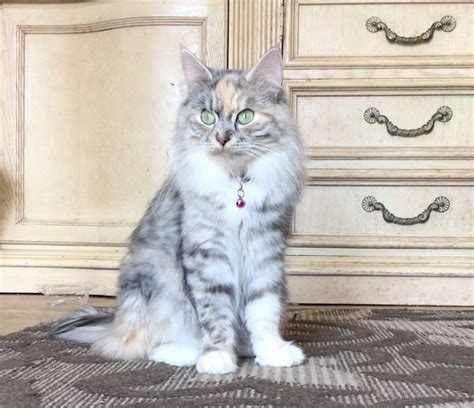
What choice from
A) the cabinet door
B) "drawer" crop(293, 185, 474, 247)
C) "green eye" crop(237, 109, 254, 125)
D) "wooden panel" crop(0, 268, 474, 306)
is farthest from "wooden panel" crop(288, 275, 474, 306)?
"green eye" crop(237, 109, 254, 125)

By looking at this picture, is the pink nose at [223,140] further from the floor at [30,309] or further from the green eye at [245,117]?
the floor at [30,309]

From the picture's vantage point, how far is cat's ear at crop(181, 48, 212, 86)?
4.06 feet

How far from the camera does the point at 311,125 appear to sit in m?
1.87

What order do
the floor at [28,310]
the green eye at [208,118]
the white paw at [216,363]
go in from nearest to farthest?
the white paw at [216,363] → the green eye at [208,118] → the floor at [28,310]

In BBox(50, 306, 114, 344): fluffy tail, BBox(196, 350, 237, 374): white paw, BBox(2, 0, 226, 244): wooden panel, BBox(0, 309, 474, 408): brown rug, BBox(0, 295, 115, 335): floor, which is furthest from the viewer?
BBox(2, 0, 226, 244): wooden panel

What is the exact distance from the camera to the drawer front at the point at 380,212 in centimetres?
186

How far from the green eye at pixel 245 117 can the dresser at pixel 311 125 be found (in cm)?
69

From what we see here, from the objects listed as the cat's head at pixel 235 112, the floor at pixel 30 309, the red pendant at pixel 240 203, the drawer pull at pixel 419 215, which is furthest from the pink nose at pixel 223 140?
the drawer pull at pixel 419 215

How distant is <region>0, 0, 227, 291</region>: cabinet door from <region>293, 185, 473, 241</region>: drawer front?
18.7 inches

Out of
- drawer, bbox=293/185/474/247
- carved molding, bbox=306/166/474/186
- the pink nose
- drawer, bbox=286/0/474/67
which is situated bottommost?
drawer, bbox=293/185/474/247

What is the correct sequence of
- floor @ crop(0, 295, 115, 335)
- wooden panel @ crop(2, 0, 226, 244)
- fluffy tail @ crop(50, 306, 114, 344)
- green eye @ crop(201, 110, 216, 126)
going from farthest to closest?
wooden panel @ crop(2, 0, 226, 244)
floor @ crop(0, 295, 115, 335)
fluffy tail @ crop(50, 306, 114, 344)
green eye @ crop(201, 110, 216, 126)

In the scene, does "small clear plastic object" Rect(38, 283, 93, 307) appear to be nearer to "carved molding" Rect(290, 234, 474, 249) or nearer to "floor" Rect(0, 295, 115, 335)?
"floor" Rect(0, 295, 115, 335)

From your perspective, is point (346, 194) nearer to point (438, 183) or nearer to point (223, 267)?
point (438, 183)

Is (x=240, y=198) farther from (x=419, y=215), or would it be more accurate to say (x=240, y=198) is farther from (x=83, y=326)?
(x=419, y=215)
